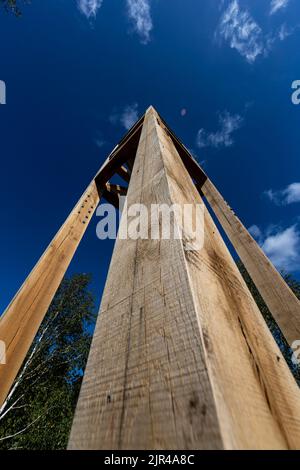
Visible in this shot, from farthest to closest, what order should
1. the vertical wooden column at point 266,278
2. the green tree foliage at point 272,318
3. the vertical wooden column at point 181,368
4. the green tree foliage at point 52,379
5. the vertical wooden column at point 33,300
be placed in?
the green tree foliage at point 272,318, the green tree foliage at point 52,379, the vertical wooden column at point 266,278, the vertical wooden column at point 33,300, the vertical wooden column at point 181,368

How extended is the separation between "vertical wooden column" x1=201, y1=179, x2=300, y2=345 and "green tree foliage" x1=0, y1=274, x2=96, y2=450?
7056mm

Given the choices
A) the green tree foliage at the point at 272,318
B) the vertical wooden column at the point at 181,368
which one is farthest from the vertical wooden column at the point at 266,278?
the green tree foliage at the point at 272,318

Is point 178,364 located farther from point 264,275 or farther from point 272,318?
point 272,318

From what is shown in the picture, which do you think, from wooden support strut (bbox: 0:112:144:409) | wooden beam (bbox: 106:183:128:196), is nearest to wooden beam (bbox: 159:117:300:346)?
wooden support strut (bbox: 0:112:144:409)

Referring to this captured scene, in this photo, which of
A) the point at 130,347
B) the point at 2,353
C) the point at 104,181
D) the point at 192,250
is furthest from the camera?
the point at 104,181

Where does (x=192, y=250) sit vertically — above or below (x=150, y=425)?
above

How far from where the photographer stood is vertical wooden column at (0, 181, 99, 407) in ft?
2.69

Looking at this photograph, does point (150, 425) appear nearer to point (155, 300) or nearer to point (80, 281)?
point (155, 300)

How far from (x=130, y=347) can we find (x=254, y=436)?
230 millimetres

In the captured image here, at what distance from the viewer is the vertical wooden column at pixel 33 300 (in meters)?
0.82

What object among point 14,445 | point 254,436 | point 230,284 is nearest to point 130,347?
point 254,436

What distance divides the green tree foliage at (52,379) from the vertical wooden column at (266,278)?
7.06 metres

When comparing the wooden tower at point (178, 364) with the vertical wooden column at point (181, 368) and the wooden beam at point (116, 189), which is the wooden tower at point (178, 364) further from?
the wooden beam at point (116, 189)

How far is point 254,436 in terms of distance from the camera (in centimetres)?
31
